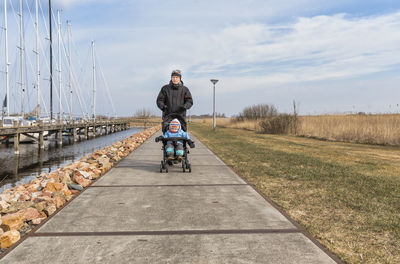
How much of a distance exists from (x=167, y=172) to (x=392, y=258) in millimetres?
5078

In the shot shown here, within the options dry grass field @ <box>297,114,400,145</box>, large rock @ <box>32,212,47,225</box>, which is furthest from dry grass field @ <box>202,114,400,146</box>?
large rock @ <box>32,212,47,225</box>

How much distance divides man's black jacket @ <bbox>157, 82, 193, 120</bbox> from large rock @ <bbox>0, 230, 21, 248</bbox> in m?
4.37

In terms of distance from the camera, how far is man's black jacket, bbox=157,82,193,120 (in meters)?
7.05

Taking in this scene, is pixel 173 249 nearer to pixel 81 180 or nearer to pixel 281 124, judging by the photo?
pixel 81 180

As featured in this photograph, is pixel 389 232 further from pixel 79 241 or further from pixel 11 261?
pixel 11 261

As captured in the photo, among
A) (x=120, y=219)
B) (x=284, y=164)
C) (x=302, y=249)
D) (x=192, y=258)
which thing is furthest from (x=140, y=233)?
(x=284, y=164)

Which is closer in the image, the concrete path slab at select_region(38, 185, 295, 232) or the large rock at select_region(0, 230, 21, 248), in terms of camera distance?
the large rock at select_region(0, 230, 21, 248)

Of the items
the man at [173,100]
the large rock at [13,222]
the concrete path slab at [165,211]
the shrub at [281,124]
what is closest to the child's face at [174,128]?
the man at [173,100]

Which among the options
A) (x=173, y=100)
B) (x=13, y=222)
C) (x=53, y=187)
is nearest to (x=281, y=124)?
(x=173, y=100)

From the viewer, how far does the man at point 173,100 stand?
7035mm

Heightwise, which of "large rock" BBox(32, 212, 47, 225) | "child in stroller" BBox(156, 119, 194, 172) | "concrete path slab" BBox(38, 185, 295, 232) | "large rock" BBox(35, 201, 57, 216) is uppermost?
"child in stroller" BBox(156, 119, 194, 172)

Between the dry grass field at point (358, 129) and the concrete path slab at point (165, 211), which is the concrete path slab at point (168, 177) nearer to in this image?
the concrete path slab at point (165, 211)

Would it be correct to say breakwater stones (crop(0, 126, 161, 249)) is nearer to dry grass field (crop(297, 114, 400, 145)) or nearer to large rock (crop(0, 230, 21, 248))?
large rock (crop(0, 230, 21, 248))

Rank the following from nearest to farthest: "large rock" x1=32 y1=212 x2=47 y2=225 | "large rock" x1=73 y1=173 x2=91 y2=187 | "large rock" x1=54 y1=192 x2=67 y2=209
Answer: "large rock" x1=32 y1=212 x2=47 y2=225 < "large rock" x1=54 y1=192 x2=67 y2=209 < "large rock" x1=73 y1=173 x2=91 y2=187
